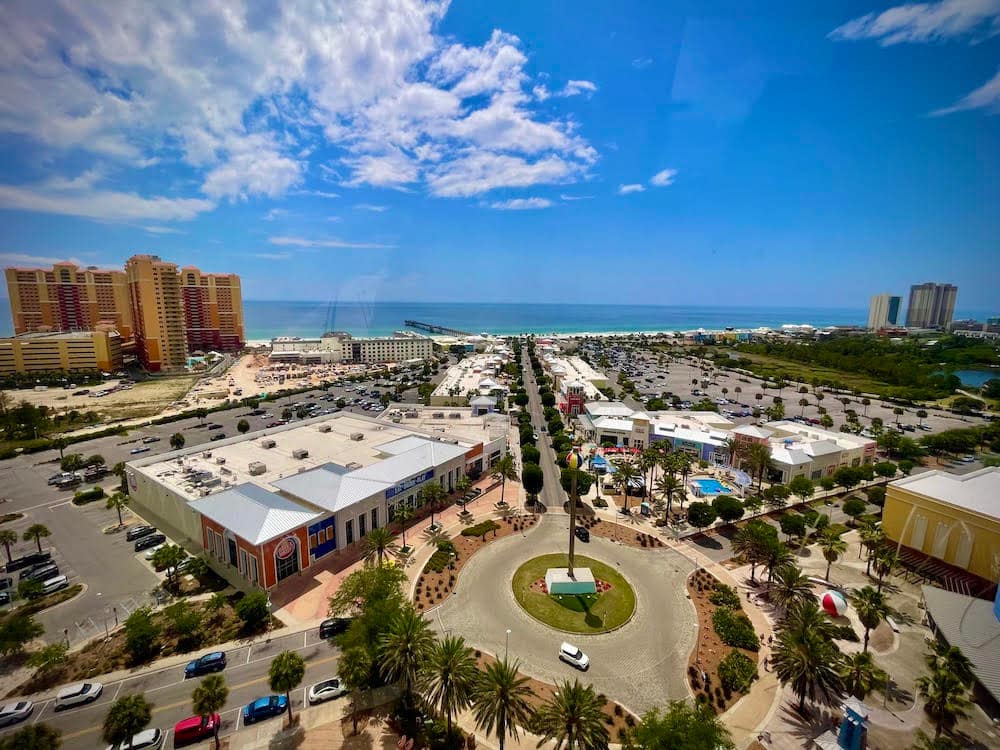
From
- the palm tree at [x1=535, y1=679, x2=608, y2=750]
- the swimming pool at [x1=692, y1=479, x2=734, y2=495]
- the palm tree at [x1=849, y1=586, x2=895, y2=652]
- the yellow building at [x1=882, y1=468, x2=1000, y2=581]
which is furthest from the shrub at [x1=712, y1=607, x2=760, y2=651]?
the swimming pool at [x1=692, y1=479, x2=734, y2=495]

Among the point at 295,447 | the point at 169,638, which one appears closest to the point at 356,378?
the point at 295,447

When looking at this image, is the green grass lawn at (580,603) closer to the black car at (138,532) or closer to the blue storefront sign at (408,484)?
the blue storefront sign at (408,484)

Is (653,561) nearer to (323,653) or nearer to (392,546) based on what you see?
(392,546)

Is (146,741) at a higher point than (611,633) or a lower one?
higher

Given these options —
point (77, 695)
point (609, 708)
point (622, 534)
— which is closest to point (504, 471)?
point (622, 534)

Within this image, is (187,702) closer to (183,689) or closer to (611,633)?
(183,689)

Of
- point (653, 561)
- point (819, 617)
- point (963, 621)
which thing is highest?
point (819, 617)
